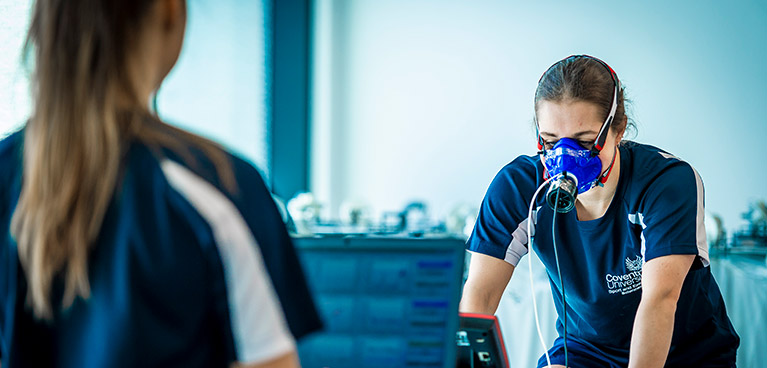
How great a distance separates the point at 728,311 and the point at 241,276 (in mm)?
2396

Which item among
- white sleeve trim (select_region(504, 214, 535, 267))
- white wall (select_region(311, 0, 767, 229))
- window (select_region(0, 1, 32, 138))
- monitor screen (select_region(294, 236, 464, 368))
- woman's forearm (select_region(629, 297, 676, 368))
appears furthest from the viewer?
white wall (select_region(311, 0, 767, 229))

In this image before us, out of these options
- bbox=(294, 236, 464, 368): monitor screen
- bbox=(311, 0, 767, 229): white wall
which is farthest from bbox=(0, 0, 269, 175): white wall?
bbox=(294, 236, 464, 368): monitor screen

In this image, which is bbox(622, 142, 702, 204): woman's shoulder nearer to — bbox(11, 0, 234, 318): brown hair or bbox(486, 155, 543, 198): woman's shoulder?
bbox(486, 155, 543, 198): woman's shoulder

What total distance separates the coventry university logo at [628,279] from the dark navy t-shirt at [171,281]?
3.11 ft

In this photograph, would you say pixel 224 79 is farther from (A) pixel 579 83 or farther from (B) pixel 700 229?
(B) pixel 700 229

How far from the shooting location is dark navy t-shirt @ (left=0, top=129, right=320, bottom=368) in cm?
63

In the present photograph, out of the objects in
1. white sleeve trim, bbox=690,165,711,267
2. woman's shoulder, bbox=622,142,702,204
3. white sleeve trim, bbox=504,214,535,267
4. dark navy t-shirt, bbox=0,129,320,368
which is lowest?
white sleeve trim, bbox=504,214,535,267

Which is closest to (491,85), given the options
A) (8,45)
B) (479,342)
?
(8,45)

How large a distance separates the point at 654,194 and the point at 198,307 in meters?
1.04

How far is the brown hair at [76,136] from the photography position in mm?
634

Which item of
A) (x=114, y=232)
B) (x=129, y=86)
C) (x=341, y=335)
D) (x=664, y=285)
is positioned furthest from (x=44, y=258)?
(x=664, y=285)

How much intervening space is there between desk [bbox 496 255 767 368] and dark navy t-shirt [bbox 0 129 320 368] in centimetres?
198

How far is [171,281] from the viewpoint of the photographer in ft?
2.08

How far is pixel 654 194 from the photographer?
139cm
